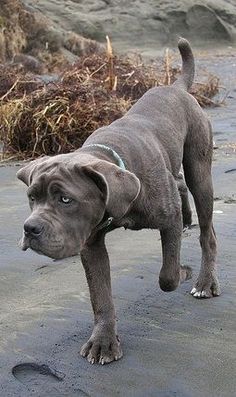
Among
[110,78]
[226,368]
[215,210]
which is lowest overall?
[110,78]

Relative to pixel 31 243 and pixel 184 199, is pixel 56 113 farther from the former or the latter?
pixel 31 243

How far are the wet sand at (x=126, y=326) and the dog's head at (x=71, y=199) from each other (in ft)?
2.22

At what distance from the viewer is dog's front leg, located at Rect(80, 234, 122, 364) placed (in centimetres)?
436

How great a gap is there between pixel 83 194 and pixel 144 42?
28.7m

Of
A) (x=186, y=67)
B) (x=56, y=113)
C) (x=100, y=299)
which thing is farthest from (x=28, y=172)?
(x=56, y=113)

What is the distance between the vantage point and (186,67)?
20.0 ft

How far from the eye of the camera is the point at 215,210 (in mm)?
7062

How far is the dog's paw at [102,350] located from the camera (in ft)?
14.0

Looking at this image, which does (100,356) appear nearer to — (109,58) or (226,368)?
(226,368)

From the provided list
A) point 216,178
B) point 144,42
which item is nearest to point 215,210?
point 216,178

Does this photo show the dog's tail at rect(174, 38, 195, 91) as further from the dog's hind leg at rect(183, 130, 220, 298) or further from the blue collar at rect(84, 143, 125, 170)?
the blue collar at rect(84, 143, 125, 170)

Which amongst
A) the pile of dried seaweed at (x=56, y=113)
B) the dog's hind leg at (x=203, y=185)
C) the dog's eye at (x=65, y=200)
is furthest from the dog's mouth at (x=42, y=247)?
the pile of dried seaweed at (x=56, y=113)

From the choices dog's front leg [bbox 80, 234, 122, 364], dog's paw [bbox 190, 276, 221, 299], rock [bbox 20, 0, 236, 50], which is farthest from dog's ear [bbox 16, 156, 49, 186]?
rock [bbox 20, 0, 236, 50]

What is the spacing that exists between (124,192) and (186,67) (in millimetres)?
2393
